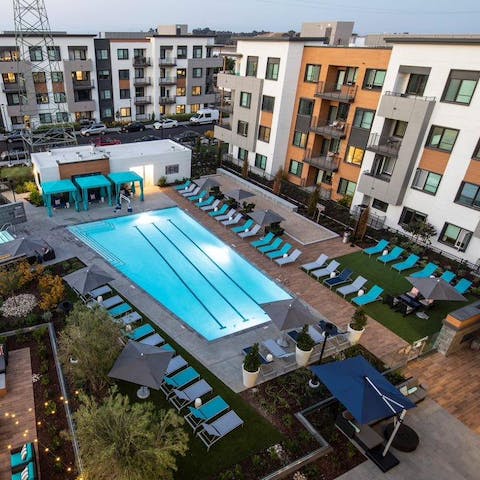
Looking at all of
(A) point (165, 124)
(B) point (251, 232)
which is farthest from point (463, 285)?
(A) point (165, 124)

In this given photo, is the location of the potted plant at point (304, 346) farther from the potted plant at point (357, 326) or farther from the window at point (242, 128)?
the window at point (242, 128)

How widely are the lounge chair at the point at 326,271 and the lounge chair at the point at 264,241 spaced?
159 inches

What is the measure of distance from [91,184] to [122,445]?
857 inches

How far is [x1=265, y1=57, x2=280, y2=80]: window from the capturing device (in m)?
31.3

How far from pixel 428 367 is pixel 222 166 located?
27.6 m

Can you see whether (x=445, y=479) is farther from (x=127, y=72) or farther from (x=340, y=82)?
(x=127, y=72)

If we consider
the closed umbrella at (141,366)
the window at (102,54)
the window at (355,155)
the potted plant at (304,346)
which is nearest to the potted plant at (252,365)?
the potted plant at (304,346)

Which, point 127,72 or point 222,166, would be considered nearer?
point 222,166

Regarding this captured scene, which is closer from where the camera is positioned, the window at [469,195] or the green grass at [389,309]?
the green grass at [389,309]

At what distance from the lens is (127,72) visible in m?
52.7

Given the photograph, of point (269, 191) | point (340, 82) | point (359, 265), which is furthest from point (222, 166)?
point (359, 265)

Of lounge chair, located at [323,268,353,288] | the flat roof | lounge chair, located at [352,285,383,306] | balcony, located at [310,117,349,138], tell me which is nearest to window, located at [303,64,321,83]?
balcony, located at [310,117,349,138]

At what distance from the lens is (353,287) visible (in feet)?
67.4

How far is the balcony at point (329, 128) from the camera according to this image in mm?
29125
